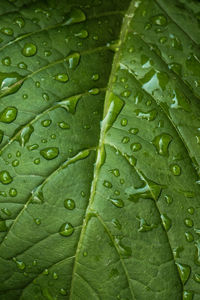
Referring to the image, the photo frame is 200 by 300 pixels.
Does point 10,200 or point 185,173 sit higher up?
point 185,173

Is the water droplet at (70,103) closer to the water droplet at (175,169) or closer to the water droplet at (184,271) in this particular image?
the water droplet at (175,169)

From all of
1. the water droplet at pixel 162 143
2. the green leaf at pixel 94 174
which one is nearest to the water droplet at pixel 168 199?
the green leaf at pixel 94 174

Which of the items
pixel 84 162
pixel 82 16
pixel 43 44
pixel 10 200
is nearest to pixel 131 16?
pixel 82 16

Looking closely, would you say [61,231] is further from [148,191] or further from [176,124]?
[176,124]

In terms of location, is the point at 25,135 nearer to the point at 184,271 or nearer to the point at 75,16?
the point at 75,16

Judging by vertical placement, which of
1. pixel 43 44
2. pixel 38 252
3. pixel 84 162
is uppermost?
pixel 43 44

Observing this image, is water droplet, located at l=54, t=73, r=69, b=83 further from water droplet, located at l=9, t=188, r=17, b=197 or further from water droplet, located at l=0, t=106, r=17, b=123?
water droplet, located at l=9, t=188, r=17, b=197
